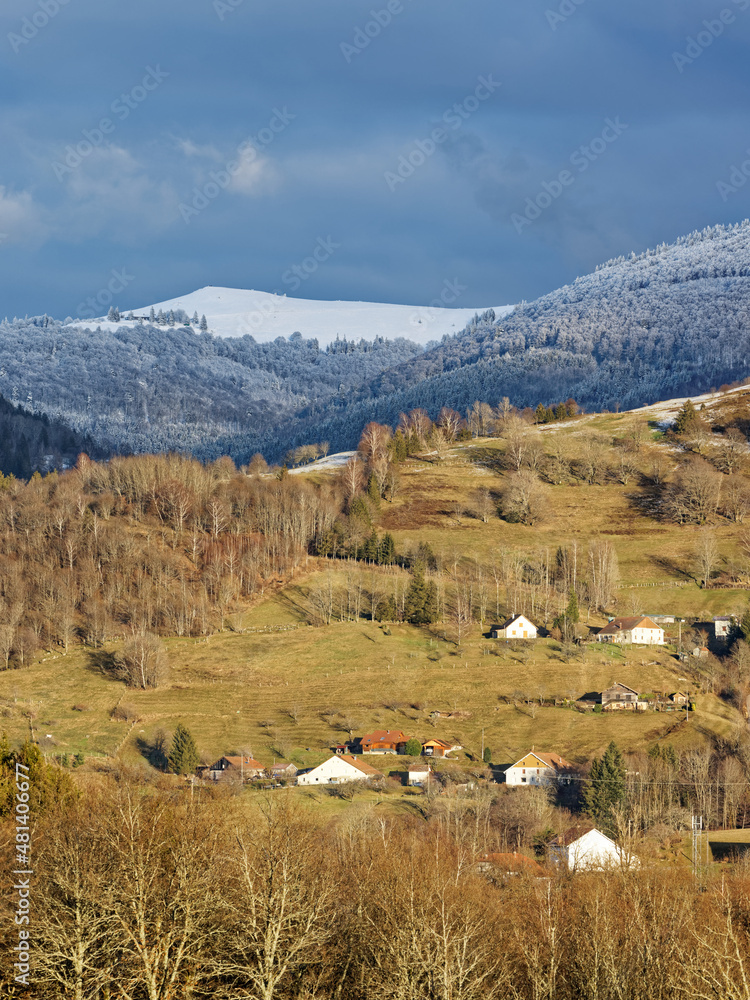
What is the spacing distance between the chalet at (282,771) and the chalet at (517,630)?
31015mm

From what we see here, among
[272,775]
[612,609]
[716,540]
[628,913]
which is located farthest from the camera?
Answer: [716,540]

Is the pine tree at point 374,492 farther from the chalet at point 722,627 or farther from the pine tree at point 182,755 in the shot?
the pine tree at point 182,755

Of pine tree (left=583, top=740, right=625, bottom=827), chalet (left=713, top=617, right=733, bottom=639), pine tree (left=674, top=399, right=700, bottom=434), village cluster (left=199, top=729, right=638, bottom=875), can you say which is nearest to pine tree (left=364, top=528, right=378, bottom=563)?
chalet (left=713, top=617, right=733, bottom=639)

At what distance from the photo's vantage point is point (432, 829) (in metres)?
64.5

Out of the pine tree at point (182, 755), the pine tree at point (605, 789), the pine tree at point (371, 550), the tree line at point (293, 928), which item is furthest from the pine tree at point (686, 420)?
the tree line at point (293, 928)

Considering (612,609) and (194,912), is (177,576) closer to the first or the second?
(612,609)

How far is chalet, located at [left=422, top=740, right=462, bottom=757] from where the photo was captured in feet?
275

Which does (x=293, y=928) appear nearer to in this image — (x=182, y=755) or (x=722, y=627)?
(x=182, y=755)

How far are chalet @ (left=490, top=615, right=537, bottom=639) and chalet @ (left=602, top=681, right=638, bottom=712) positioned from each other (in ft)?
44.5

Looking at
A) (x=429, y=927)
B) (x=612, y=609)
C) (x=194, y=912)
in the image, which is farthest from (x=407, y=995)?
(x=612, y=609)

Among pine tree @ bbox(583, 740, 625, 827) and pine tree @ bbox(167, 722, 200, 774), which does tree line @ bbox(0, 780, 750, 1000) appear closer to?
pine tree @ bbox(583, 740, 625, 827)

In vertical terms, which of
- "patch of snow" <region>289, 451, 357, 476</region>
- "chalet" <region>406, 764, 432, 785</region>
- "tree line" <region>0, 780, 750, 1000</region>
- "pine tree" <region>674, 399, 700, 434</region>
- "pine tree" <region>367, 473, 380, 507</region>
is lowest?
"chalet" <region>406, 764, 432, 785</region>

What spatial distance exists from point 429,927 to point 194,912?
7.46 m

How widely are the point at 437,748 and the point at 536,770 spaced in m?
8.28
